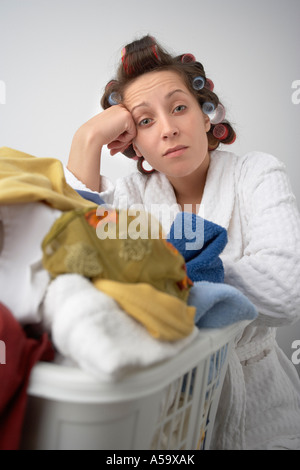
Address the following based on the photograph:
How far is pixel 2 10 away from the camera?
1491 mm

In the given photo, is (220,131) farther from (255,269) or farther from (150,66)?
(255,269)

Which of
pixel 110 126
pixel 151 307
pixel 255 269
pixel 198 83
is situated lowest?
pixel 255 269

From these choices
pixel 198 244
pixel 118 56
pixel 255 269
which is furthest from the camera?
pixel 118 56

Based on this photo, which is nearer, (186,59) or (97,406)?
(97,406)

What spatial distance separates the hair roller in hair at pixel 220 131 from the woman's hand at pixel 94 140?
281mm

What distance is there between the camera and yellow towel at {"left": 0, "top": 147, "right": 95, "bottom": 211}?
452 mm

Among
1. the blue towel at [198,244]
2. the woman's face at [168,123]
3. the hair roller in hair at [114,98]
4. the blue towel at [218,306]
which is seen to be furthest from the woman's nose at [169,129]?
the blue towel at [218,306]

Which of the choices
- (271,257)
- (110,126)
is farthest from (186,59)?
(271,257)

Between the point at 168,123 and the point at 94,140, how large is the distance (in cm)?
18

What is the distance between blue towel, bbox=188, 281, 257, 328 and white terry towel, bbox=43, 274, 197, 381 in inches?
3.7

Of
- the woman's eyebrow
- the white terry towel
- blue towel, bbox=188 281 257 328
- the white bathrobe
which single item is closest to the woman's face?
the woman's eyebrow

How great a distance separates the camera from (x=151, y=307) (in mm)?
402
